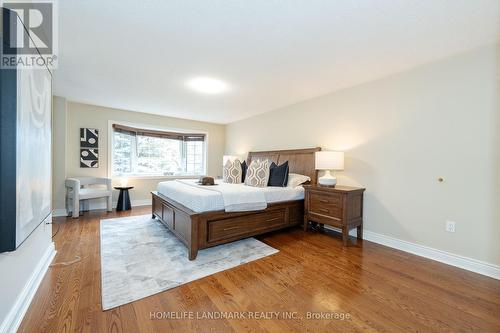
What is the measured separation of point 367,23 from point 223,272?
268cm

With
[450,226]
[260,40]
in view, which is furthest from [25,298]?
[450,226]

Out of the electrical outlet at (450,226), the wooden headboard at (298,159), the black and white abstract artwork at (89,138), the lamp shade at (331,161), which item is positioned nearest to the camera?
the electrical outlet at (450,226)

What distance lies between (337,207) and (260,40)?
2308mm

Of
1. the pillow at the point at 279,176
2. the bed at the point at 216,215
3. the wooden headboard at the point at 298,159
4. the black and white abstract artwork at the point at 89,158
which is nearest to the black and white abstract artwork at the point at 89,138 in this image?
the black and white abstract artwork at the point at 89,158

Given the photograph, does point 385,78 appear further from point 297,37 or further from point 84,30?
point 84,30

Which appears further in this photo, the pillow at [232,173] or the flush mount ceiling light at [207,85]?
the pillow at [232,173]

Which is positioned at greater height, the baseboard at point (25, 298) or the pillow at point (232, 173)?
the pillow at point (232, 173)

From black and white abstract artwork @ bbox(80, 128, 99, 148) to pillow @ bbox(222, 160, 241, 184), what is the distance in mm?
3012

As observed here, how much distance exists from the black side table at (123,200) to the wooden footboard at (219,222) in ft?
5.10

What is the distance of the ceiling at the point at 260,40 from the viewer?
1.71 metres

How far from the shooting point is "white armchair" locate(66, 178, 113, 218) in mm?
3977

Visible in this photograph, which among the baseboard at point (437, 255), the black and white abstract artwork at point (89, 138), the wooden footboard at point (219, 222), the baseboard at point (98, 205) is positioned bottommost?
the baseboard at point (437, 255)

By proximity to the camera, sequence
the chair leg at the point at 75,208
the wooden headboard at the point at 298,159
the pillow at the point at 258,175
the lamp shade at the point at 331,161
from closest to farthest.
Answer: the lamp shade at the point at 331,161 → the pillow at the point at 258,175 → the wooden headboard at the point at 298,159 → the chair leg at the point at 75,208

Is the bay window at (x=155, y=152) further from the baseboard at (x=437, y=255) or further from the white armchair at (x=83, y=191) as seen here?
the baseboard at (x=437, y=255)
